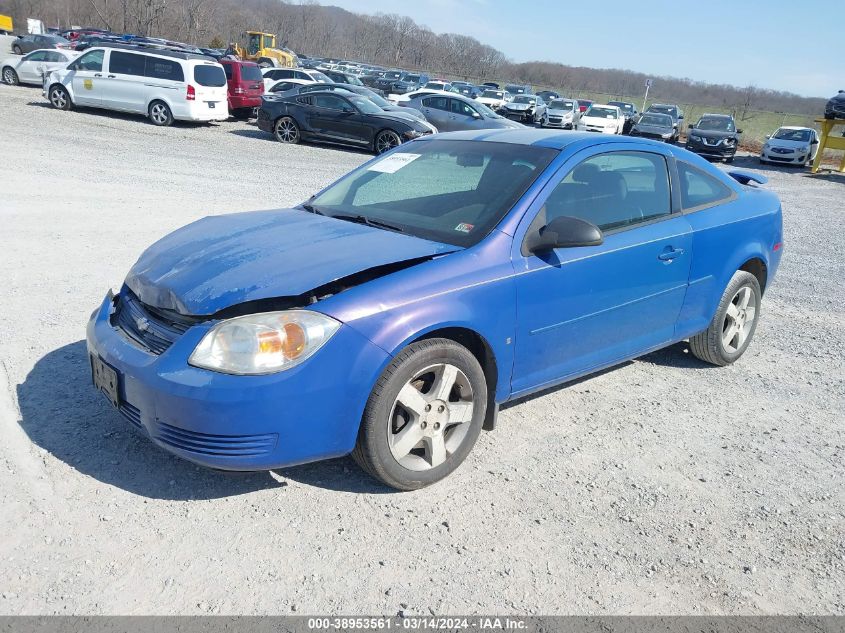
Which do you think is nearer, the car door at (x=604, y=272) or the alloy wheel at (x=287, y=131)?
the car door at (x=604, y=272)

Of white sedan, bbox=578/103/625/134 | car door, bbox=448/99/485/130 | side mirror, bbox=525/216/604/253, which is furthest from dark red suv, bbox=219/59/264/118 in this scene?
side mirror, bbox=525/216/604/253

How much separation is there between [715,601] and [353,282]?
1.97 meters

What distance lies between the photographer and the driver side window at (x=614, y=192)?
3807 millimetres

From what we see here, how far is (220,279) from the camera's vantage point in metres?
3.08

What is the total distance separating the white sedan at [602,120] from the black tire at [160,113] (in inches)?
684

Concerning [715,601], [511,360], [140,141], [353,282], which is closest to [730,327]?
[511,360]

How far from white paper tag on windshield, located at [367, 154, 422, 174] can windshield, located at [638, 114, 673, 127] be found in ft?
87.6

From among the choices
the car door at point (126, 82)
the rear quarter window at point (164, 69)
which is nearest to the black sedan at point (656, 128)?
the rear quarter window at point (164, 69)

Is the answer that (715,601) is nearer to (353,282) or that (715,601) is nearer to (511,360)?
(511,360)

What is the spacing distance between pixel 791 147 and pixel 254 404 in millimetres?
26890

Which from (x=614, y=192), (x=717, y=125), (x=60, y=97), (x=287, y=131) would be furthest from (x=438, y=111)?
(x=614, y=192)

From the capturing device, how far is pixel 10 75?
2358cm

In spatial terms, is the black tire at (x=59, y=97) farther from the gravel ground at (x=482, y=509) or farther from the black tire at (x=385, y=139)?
the gravel ground at (x=482, y=509)

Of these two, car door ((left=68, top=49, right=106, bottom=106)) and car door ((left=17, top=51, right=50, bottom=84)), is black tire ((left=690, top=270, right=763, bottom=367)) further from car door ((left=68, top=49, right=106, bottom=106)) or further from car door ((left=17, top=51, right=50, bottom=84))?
car door ((left=17, top=51, right=50, bottom=84))
